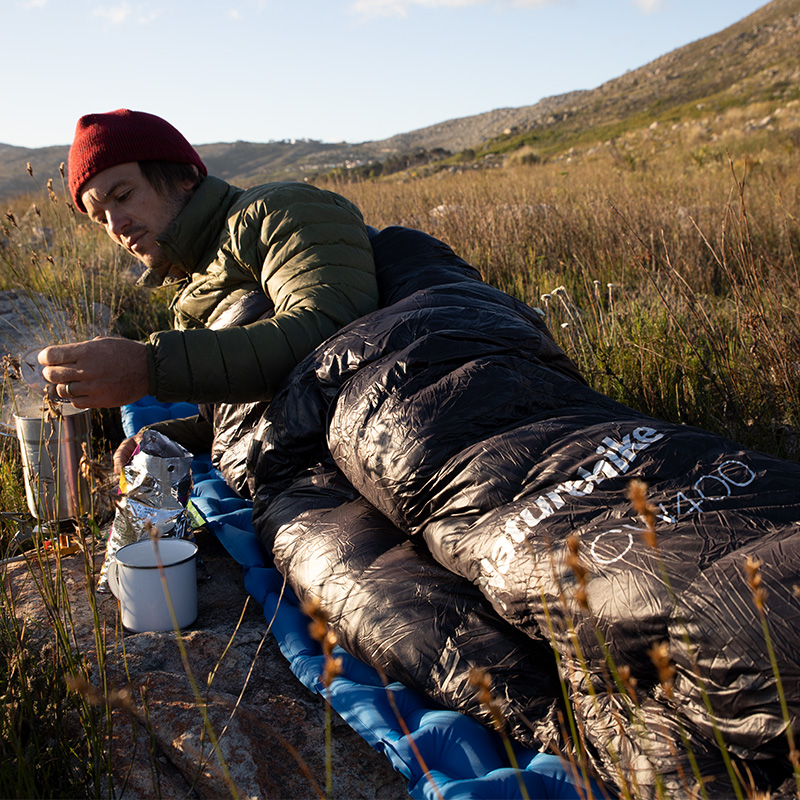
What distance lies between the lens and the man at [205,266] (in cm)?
195

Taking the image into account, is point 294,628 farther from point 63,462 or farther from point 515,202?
point 515,202

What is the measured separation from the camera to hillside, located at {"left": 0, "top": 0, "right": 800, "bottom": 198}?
30.5 meters

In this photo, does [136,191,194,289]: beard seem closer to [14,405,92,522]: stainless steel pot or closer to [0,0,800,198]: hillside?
[14,405,92,522]: stainless steel pot

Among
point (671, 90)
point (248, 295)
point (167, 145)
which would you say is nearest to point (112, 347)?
point (248, 295)

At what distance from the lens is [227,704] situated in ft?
4.59

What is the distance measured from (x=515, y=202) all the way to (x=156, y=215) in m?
4.76

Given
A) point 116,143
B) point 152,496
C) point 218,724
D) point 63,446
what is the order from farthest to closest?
point 116,143
point 63,446
point 152,496
point 218,724

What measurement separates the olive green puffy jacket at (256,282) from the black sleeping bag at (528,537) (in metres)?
0.13

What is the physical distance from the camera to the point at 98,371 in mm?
1846

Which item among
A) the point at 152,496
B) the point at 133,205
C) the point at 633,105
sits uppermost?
the point at 633,105

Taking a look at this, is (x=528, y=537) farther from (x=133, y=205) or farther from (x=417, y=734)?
(x=133, y=205)

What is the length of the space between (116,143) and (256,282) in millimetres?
680

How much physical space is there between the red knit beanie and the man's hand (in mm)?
900

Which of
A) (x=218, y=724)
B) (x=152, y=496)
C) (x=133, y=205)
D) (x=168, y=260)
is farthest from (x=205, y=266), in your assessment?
(x=218, y=724)
